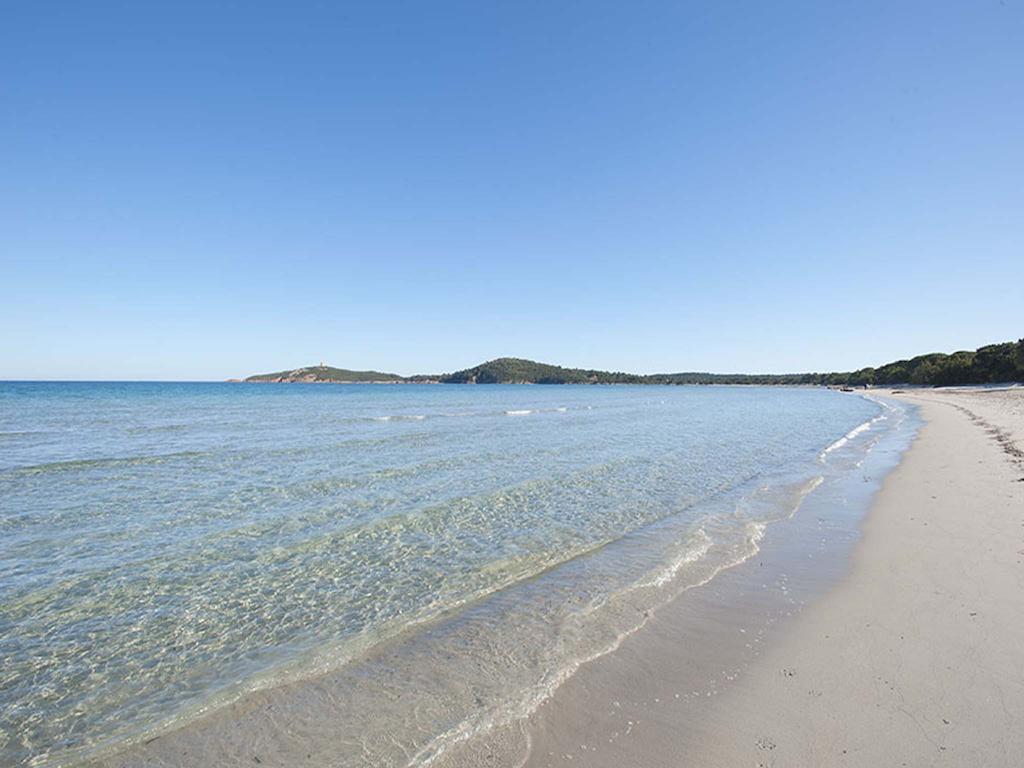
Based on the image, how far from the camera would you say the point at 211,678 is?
5496 mm

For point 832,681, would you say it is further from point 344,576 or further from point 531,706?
point 344,576

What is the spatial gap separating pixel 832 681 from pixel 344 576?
21.7ft

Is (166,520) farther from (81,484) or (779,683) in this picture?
(779,683)

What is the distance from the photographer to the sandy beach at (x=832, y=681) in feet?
13.5

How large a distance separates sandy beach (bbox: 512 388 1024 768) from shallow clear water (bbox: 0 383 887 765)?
67cm

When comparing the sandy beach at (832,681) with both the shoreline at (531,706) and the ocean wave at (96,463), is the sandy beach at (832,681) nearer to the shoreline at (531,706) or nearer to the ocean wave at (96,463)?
the shoreline at (531,706)

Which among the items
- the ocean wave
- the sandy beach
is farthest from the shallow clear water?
the sandy beach

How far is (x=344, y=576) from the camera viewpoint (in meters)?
8.36

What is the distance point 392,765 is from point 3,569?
8.46m

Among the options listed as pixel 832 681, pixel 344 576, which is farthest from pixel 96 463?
pixel 832 681

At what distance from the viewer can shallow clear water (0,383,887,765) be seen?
16.6 feet

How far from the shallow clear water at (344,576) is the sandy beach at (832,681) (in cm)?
67

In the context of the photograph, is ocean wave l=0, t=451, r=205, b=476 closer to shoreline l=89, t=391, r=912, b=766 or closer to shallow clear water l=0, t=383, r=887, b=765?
shallow clear water l=0, t=383, r=887, b=765

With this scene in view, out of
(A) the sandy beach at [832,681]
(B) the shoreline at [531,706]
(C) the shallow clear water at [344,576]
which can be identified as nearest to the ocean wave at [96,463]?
(C) the shallow clear water at [344,576]
